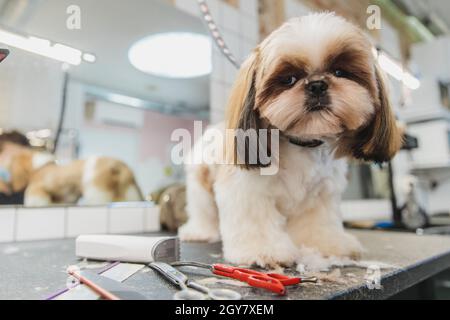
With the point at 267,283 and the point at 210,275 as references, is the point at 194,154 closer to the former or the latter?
the point at 210,275

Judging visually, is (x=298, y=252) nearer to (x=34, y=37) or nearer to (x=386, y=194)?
(x=34, y=37)

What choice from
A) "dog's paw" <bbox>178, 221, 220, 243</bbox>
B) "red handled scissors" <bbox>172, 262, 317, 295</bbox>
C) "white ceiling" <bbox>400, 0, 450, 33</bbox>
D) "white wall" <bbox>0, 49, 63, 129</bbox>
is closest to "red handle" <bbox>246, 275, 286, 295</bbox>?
"red handled scissors" <bbox>172, 262, 317, 295</bbox>

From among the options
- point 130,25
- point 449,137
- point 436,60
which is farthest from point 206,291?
point 436,60

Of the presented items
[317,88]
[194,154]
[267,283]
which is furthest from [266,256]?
[194,154]

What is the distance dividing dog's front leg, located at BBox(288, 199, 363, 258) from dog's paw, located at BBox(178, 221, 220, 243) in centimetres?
33

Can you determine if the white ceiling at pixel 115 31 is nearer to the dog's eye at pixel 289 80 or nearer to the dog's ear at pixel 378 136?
the dog's eye at pixel 289 80

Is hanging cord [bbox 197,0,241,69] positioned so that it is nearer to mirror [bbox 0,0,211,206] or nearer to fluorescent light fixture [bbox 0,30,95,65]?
mirror [bbox 0,0,211,206]

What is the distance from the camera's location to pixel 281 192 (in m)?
0.87

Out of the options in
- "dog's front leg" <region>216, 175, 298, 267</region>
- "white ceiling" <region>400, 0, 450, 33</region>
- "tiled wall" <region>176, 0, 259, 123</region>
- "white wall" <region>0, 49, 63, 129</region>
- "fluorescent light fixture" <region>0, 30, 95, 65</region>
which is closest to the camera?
"dog's front leg" <region>216, 175, 298, 267</region>

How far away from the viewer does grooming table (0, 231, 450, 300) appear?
549 millimetres

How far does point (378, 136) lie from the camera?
836 millimetres

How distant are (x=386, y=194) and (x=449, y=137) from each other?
86cm

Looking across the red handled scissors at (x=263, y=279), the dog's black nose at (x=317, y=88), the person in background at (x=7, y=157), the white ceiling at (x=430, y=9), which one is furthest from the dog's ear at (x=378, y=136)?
the white ceiling at (x=430, y=9)
